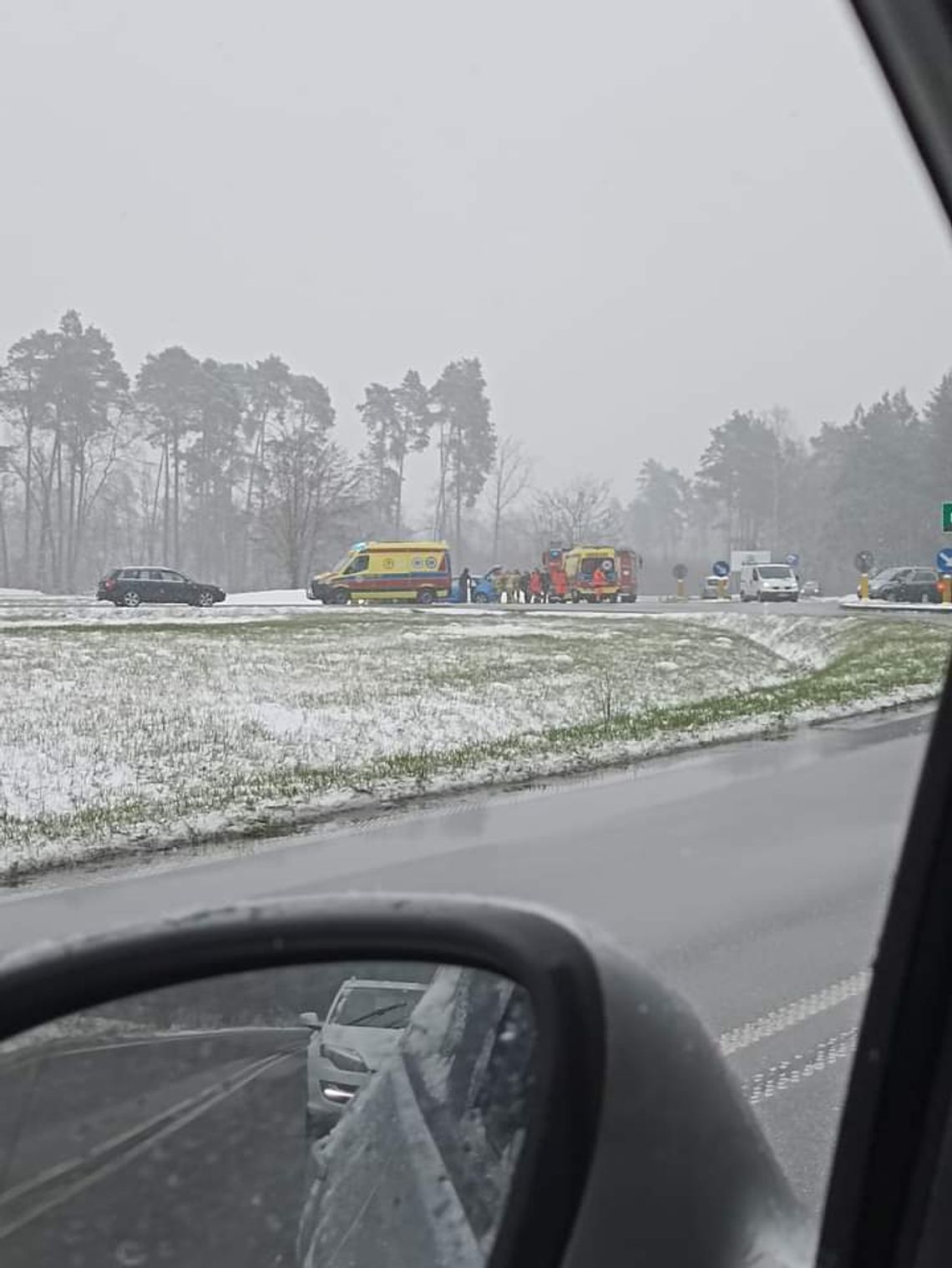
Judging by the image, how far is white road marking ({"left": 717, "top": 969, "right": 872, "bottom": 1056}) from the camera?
3.82 metres

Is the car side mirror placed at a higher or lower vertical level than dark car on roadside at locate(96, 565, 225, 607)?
higher

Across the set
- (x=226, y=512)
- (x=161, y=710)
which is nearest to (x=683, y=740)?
(x=161, y=710)

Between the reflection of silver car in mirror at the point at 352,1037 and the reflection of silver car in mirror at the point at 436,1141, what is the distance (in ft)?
0.07

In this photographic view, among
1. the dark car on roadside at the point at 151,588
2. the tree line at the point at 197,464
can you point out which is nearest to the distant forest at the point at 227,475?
the tree line at the point at 197,464

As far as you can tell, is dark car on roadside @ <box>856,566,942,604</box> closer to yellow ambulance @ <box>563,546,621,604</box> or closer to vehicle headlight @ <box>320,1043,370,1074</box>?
vehicle headlight @ <box>320,1043,370,1074</box>

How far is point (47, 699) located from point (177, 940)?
13.6 metres

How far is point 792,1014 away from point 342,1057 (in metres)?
2.95

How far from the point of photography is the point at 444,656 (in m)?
19.9

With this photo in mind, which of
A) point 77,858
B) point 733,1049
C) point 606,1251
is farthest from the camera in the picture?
point 77,858

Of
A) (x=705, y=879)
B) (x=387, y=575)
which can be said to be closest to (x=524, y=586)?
(x=387, y=575)

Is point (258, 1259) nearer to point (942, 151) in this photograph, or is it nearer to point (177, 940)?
point (177, 940)

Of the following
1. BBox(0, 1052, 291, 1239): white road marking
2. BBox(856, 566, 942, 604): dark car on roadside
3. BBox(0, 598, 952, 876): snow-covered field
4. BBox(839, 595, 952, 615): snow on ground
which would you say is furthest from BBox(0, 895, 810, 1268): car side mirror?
BBox(0, 598, 952, 876): snow-covered field

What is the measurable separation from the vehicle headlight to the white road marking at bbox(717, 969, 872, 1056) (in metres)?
2.57

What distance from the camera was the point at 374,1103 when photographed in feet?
4.21
